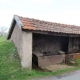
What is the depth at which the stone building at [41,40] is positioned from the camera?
891 cm

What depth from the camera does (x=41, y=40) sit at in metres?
13.0

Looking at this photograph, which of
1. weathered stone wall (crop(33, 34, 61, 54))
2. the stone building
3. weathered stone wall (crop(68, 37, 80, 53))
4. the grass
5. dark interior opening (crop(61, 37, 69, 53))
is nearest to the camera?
the grass

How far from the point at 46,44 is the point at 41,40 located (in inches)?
26.5

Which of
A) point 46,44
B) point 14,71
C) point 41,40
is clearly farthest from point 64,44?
point 14,71

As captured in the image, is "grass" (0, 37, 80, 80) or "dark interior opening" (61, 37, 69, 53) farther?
"dark interior opening" (61, 37, 69, 53)

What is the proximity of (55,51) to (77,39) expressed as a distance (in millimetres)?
2708

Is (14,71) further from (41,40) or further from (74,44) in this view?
(74,44)

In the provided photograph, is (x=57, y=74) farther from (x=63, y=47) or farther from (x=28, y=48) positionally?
(x=63, y=47)

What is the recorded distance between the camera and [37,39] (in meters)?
12.8

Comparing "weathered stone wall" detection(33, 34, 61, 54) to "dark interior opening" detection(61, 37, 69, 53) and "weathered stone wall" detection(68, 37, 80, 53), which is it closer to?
"dark interior opening" detection(61, 37, 69, 53)

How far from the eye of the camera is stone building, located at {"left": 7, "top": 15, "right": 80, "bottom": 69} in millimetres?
8914

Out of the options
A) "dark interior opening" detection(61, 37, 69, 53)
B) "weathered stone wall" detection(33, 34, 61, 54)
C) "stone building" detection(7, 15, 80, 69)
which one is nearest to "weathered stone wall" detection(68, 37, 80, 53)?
"stone building" detection(7, 15, 80, 69)

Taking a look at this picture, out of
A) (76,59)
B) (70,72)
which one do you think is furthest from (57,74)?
(76,59)

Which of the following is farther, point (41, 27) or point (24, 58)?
point (41, 27)
